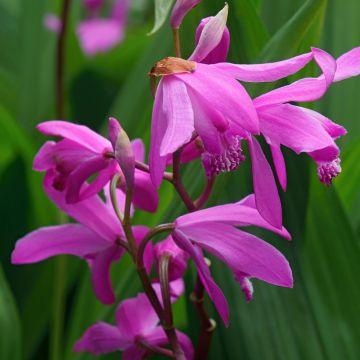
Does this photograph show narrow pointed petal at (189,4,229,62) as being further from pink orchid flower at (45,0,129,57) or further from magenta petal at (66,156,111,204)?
pink orchid flower at (45,0,129,57)

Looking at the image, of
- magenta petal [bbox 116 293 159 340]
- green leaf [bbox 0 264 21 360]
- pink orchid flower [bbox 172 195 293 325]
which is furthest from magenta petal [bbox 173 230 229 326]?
green leaf [bbox 0 264 21 360]

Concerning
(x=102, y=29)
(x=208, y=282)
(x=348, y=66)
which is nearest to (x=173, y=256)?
(x=208, y=282)

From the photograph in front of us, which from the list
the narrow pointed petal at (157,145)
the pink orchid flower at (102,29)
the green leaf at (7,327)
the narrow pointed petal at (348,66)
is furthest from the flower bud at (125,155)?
the pink orchid flower at (102,29)

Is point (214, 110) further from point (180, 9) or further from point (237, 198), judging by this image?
point (237, 198)

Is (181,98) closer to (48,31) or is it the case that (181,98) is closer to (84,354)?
(84,354)

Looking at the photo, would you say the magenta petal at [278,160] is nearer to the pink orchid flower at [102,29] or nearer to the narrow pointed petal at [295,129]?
the narrow pointed petal at [295,129]

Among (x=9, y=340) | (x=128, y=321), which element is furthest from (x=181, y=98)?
(x=9, y=340)
